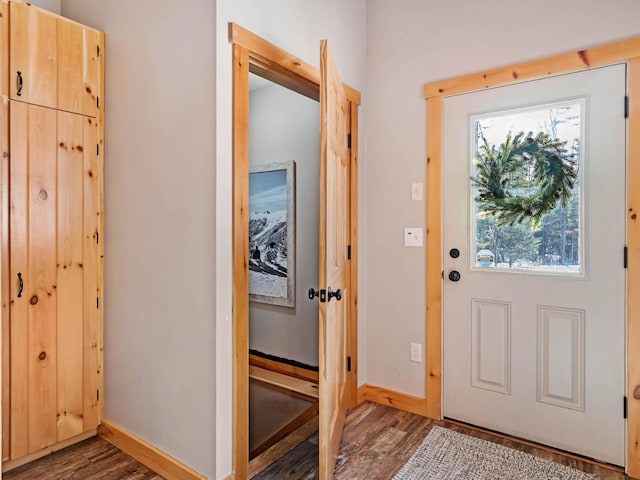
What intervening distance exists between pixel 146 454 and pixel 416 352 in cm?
168

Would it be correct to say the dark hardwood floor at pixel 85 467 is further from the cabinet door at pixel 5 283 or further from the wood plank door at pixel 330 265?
the wood plank door at pixel 330 265

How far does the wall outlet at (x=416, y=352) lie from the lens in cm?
265

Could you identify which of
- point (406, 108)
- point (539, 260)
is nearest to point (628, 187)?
A: point (539, 260)

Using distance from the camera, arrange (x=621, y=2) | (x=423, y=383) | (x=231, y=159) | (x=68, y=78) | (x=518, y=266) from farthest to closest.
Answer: (x=423, y=383) → (x=518, y=266) → (x=68, y=78) → (x=621, y=2) → (x=231, y=159)

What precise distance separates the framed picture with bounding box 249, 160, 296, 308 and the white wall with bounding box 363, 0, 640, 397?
75 centimetres

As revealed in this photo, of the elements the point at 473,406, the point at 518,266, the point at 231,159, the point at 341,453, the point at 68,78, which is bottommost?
the point at 341,453

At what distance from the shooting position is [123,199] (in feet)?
7.36

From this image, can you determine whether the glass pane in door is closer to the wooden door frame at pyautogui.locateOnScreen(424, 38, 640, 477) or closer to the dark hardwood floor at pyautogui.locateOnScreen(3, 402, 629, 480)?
the wooden door frame at pyautogui.locateOnScreen(424, 38, 640, 477)

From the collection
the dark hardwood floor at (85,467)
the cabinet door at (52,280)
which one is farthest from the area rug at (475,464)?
the cabinet door at (52,280)

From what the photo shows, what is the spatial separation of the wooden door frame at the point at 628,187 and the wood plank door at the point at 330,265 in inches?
24.7

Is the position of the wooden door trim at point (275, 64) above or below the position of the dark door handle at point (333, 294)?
above

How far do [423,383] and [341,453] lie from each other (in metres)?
0.74

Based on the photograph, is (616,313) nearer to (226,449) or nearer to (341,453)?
(341,453)

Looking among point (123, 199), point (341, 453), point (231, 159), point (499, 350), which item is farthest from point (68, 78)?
point (499, 350)
